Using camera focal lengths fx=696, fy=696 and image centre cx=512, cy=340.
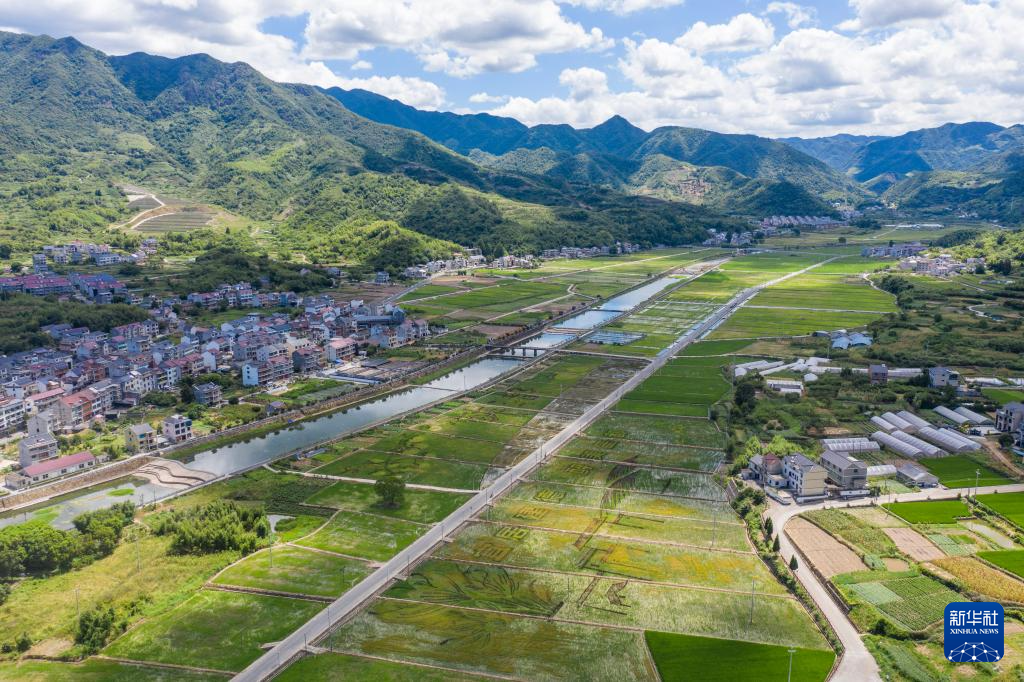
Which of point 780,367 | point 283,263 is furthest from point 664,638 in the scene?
point 283,263

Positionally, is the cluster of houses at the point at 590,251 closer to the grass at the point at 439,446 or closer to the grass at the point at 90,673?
the grass at the point at 439,446

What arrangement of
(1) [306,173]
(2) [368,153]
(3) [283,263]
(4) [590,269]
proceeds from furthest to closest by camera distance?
(2) [368,153], (1) [306,173], (4) [590,269], (3) [283,263]

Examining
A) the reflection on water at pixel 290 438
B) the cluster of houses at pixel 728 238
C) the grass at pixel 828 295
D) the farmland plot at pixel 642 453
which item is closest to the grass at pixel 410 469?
the reflection on water at pixel 290 438

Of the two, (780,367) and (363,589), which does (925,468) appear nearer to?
(780,367)

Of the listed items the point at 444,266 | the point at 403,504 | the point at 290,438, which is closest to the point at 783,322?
the point at 290,438

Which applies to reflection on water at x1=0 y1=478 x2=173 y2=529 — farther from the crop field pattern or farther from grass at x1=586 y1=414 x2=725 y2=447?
grass at x1=586 y1=414 x2=725 y2=447

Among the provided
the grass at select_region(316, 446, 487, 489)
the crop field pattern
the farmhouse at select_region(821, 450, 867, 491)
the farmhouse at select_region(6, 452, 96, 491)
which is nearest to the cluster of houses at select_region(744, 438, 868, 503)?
the farmhouse at select_region(821, 450, 867, 491)
